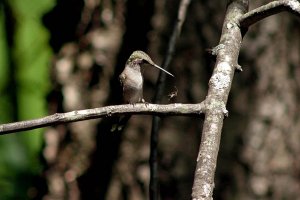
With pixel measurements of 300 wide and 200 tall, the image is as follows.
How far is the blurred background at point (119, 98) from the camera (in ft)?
8.22

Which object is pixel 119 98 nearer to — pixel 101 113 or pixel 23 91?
pixel 23 91

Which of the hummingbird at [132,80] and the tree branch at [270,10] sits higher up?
the tree branch at [270,10]

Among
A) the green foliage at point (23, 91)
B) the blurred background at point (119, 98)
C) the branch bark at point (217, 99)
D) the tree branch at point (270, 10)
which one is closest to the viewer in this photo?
the branch bark at point (217, 99)

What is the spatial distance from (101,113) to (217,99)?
0.87ft

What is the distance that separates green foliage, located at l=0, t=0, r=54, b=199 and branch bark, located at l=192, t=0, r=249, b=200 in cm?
153

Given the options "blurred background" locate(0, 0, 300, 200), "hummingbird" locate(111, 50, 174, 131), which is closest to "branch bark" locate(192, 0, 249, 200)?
"hummingbird" locate(111, 50, 174, 131)

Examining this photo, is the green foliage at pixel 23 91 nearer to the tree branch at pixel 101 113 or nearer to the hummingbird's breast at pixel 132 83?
the hummingbird's breast at pixel 132 83

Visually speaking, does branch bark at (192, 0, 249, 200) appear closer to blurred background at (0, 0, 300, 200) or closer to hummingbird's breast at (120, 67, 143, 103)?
hummingbird's breast at (120, 67, 143, 103)

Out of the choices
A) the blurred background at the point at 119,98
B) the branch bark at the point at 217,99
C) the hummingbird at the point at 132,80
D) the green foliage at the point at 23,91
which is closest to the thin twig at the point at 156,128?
the hummingbird at the point at 132,80

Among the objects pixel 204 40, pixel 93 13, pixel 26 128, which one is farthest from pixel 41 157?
pixel 26 128

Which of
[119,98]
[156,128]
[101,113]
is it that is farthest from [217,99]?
[119,98]

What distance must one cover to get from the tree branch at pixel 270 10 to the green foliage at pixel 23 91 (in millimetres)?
1622

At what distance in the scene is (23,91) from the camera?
2932 millimetres

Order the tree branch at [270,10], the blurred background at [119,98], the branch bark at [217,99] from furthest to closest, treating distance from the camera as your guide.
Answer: the blurred background at [119,98]
the tree branch at [270,10]
the branch bark at [217,99]
